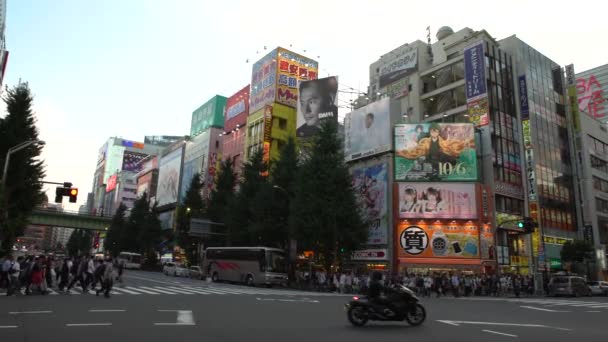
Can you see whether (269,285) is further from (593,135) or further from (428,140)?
(593,135)

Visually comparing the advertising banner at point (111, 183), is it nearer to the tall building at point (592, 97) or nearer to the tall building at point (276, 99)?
the tall building at point (276, 99)

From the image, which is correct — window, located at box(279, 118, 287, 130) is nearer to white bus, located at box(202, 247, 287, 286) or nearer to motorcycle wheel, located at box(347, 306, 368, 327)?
white bus, located at box(202, 247, 287, 286)

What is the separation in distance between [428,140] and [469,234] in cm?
935

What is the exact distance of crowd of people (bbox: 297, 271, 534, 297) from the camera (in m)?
28.4

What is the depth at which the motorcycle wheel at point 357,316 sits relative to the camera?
10.5 meters

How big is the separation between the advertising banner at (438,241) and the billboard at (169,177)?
56.3 meters

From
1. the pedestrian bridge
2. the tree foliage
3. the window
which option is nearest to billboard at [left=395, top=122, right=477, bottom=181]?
the tree foliage

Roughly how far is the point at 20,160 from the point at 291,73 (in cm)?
4143

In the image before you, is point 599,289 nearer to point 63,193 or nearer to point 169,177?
point 63,193

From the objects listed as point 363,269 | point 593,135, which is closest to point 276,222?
point 363,269

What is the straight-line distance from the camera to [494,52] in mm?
49438

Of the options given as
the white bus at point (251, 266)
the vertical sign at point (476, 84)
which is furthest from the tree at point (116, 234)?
the vertical sign at point (476, 84)

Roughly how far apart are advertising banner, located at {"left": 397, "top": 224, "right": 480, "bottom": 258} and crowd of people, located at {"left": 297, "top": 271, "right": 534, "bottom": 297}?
18.9 ft

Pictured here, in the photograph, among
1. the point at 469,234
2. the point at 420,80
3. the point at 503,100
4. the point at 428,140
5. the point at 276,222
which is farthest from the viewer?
the point at 420,80
